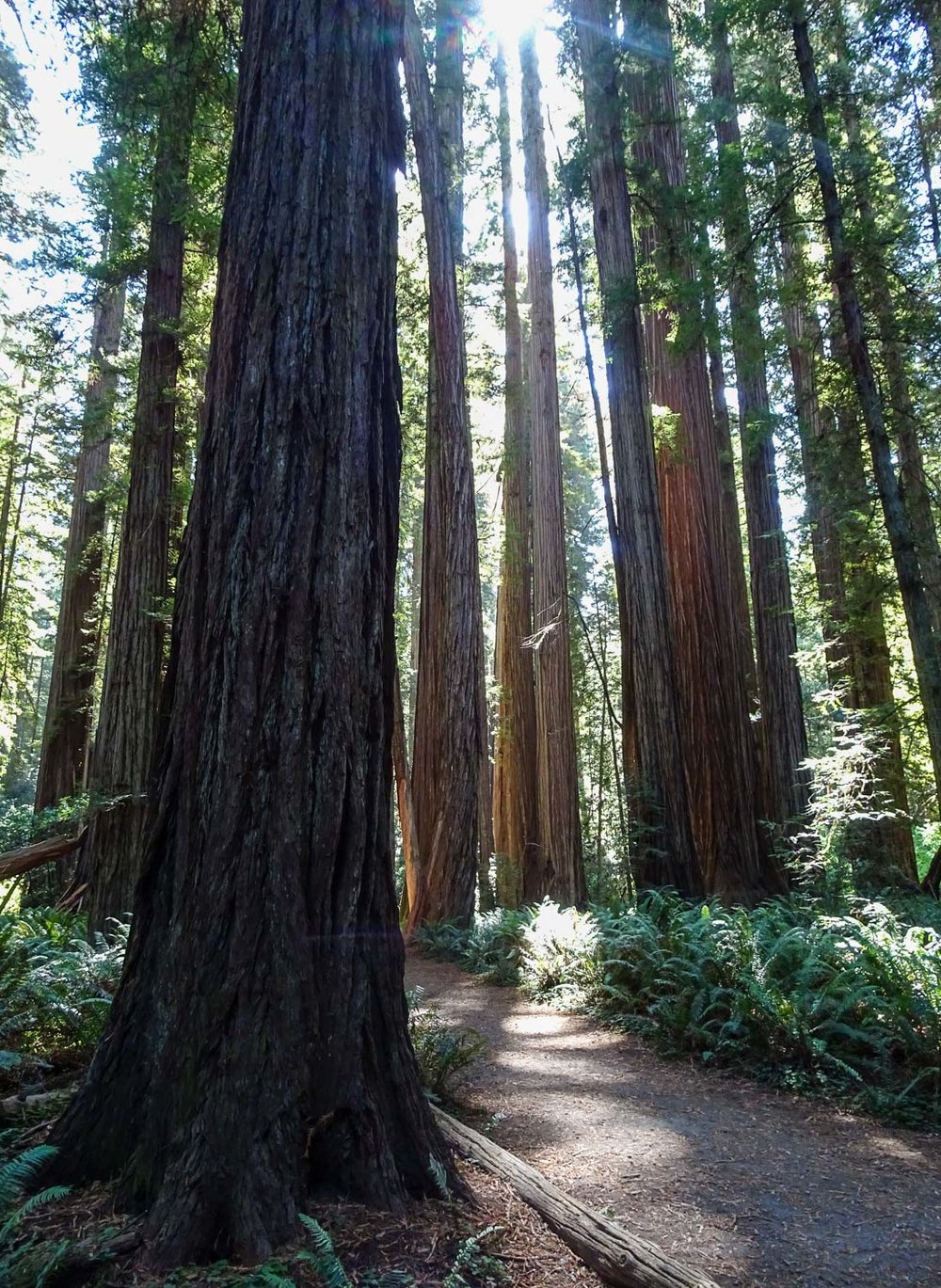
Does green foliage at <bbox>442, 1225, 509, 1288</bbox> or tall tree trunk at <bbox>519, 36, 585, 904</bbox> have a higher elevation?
tall tree trunk at <bbox>519, 36, 585, 904</bbox>

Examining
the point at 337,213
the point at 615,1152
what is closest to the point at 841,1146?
the point at 615,1152

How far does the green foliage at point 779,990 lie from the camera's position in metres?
4.39

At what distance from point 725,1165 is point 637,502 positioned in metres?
7.02

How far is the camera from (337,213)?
296 centimetres

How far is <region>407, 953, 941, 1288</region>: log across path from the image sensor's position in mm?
2830

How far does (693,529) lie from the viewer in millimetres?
10172

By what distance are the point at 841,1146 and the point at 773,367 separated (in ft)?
40.2

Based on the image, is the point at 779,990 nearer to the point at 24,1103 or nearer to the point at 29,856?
the point at 24,1103

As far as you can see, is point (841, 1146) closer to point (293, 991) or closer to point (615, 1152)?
point (615, 1152)

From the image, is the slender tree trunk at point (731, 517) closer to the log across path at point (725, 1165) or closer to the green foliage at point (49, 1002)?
the log across path at point (725, 1165)

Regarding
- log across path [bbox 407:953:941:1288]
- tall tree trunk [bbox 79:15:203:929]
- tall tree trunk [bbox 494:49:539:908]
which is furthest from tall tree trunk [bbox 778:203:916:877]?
tall tree trunk [bbox 79:15:203:929]

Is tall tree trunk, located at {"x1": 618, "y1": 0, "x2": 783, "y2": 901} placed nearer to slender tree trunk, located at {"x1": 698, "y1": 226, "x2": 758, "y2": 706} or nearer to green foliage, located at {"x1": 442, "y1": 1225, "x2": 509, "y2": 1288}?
slender tree trunk, located at {"x1": 698, "y1": 226, "x2": 758, "y2": 706}

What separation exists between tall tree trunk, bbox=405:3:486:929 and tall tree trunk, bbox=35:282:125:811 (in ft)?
17.4

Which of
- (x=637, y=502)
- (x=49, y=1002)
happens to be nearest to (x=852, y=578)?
(x=637, y=502)
